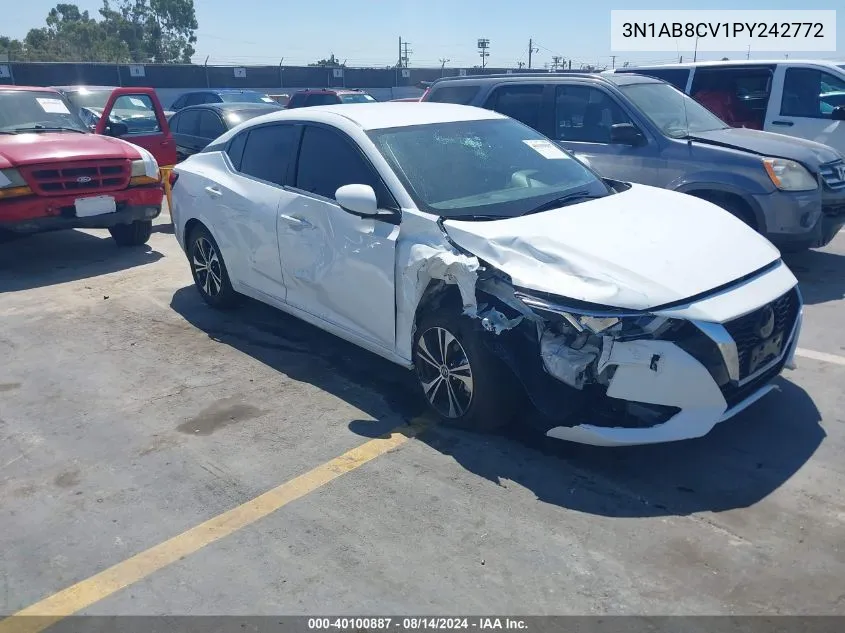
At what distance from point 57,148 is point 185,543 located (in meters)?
6.12

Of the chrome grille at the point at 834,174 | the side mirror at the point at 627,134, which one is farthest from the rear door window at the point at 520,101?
the chrome grille at the point at 834,174

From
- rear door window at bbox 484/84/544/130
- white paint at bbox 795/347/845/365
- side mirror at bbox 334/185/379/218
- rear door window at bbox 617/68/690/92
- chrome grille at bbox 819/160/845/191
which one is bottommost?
white paint at bbox 795/347/845/365

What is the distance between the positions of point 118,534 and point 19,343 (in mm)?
3159

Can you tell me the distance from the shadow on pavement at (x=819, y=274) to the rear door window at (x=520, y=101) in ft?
9.92

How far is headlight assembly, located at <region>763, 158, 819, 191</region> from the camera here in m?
6.57

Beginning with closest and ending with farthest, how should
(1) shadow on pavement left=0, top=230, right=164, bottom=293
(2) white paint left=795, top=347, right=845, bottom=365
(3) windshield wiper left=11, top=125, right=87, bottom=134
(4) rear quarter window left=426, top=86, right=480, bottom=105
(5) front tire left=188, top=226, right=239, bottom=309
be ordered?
(2) white paint left=795, top=347, right=845, bottom=365 < (5) front tire left=188, top=226, right=239, bottom=309 < (1) shadow on pavement left=0, top=230, right=164, bottom=293 < (4) rear quarter window left=426, top=86, right=480, bottom=105 < (3) windshield wiper left=11, top=125, right=87, bottom=134

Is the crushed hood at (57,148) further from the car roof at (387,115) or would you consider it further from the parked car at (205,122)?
the car roof at (387,115)

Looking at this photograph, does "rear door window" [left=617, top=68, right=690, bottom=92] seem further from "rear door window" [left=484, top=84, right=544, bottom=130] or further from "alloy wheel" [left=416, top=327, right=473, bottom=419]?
"alloy wheel" [left=416, top=327, right=473, bottom=419]

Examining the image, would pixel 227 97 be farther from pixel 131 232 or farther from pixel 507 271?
pixel 507 271

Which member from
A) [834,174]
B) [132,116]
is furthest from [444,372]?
[132,116]

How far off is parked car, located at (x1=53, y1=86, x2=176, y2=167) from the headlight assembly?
7.36 m

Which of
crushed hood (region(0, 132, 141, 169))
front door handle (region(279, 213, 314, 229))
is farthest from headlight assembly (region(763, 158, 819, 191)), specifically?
crushed hood (region(0, 132, 141, 169))

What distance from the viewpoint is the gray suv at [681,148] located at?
6.62 meters

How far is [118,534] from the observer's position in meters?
3.40
